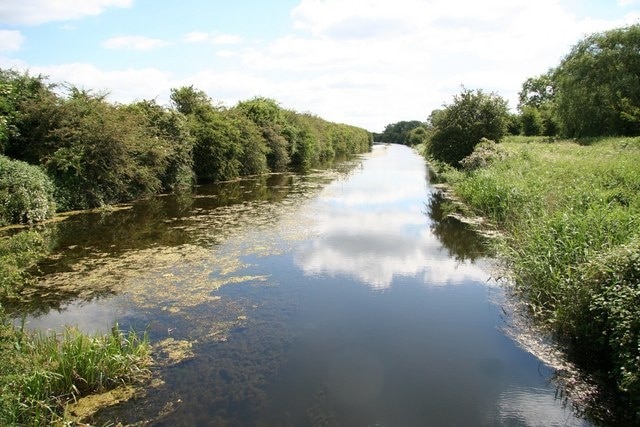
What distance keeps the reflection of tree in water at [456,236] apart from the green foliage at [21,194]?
1251 centimetres

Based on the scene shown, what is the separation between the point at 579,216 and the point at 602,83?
27.8 m

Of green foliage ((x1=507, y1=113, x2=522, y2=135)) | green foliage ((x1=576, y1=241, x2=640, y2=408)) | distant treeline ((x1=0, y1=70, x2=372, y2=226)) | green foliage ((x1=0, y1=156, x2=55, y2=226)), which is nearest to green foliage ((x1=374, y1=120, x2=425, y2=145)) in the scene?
green foliage ((x1=507, y1=113, x2=522, y2=135))

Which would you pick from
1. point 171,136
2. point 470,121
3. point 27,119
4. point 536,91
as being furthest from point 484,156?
point 536,91

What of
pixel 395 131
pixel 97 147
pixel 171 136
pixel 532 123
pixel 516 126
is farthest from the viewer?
pixel 395 131

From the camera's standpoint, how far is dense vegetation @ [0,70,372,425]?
187 inches

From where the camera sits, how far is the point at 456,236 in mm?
12688

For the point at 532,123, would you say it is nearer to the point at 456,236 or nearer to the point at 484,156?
the point at 484,156

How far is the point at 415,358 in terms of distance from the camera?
599 centimetres

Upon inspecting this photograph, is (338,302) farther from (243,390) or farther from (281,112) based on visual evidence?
(281,112)

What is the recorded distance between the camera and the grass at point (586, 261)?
4.68 meters

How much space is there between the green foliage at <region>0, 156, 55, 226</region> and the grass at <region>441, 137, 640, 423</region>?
1367 centimetres

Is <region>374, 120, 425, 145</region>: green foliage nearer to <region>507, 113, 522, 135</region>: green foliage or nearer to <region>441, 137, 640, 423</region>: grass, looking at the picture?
<region>507, 113, 522, 135</region>: green foliage

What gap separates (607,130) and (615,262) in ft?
96.6

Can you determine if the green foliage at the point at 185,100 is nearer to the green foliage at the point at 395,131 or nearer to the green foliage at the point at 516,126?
the green foliage at the point at 516,126
